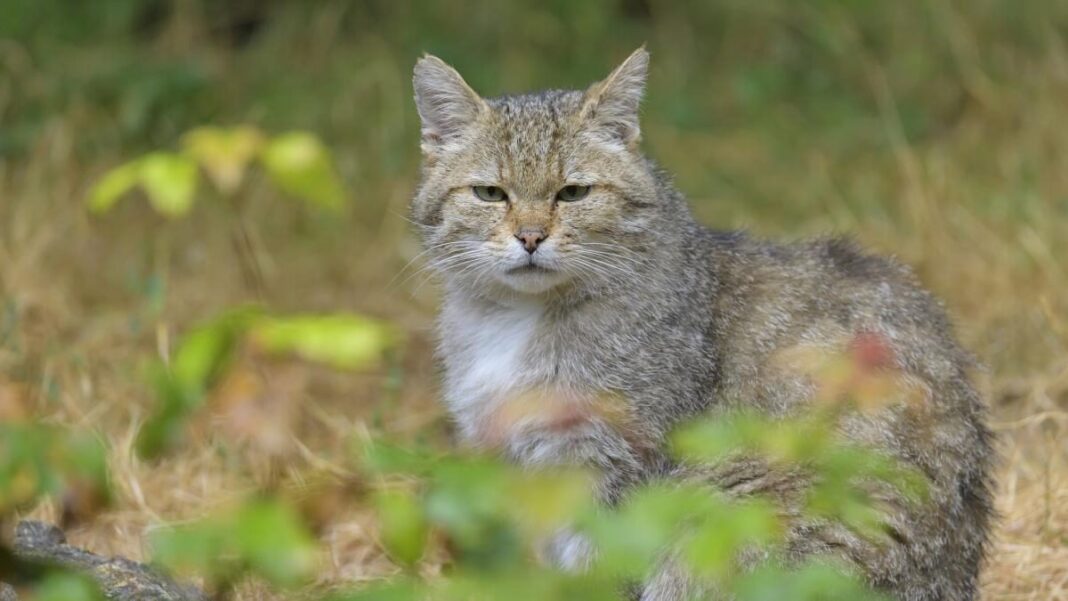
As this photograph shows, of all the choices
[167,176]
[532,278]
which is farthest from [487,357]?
[167,176]

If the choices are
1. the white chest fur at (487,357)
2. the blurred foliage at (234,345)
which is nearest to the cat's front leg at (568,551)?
the white chest fur at (487,357)

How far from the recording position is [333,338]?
5.92 ft

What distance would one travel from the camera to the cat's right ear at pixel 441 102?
17.5 feet

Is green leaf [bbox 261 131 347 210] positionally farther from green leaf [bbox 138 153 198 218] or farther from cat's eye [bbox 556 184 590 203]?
cat's eye [bbox 556 184 590 203]

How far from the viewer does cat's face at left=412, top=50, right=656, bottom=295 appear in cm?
498

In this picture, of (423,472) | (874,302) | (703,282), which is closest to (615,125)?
(703,282)

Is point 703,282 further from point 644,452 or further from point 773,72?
point 773,72

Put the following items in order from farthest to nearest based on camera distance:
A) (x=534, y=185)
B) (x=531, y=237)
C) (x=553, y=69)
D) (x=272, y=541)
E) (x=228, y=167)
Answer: (x=553, y=69) → (x=534, y=185) → (x=531, y=237) → (x=228, y=167) → (x=272, y=541)

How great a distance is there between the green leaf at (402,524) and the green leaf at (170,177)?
20.4 inches

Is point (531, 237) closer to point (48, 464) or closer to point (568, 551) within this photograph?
point (568, 551)

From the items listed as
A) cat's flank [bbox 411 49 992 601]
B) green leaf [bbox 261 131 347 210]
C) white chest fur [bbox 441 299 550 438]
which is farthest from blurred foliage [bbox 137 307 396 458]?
white chest fur [bbox 441 299 550 438]

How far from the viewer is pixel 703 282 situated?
5254mm

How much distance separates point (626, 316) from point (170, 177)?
311 centimetres

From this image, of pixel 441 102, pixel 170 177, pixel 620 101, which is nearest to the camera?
pixel 170 177
